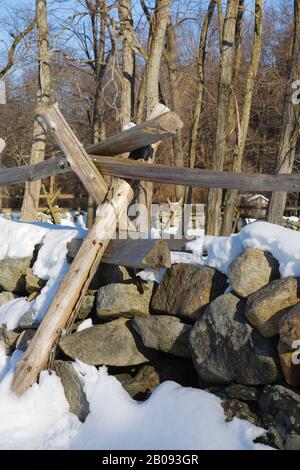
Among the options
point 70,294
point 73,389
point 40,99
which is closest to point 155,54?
point 40,99

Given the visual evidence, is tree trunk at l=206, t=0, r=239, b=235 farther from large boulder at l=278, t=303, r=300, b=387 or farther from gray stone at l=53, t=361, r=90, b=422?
large boulder at l=278, t=303, r=300, b=387

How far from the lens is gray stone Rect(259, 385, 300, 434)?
10.0 feet

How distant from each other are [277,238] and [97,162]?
198 cm

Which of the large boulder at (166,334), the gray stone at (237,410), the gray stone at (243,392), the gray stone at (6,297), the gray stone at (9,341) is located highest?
the large boulder at (166,334)

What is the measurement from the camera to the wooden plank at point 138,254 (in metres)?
4.08

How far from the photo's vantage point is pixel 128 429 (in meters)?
3.64

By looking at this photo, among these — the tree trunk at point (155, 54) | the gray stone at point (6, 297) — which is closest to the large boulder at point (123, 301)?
the gray stone at point (6, 297)

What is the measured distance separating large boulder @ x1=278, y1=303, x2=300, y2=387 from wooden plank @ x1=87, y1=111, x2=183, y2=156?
2.01 meters

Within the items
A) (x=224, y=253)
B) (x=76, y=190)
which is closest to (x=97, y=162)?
(x=224, y=253)

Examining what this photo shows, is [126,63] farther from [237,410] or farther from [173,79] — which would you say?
[237,410]

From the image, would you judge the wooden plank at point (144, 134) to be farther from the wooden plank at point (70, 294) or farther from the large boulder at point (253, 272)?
the large boulder at point (253, 272)

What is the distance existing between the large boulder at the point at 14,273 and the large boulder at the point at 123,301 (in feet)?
4.86

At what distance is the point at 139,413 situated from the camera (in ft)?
12.2
